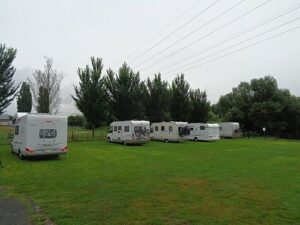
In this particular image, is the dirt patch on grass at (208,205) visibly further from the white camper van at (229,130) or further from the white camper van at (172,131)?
the white camper van at (229,130)

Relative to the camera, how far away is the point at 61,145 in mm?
19953

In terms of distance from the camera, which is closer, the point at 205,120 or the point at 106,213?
the point at 106,213

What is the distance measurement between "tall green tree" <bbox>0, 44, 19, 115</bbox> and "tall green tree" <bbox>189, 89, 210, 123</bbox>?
105ft

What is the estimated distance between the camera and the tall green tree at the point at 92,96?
4225 centimetres

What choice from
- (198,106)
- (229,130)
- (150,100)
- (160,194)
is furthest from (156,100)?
(160,194)

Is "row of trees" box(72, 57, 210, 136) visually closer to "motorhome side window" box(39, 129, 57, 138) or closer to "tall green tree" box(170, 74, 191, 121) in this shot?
"tall green tree" box(170, 74, 191, 121)

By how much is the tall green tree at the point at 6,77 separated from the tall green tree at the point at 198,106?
31.9 m

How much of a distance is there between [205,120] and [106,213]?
5202 cm

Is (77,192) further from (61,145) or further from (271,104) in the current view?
(271,104)

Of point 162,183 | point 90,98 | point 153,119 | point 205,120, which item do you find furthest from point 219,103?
point 162,183

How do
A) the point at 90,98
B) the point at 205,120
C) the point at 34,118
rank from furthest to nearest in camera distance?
the point at 205,120
the point at 90,98
the point at 34,118

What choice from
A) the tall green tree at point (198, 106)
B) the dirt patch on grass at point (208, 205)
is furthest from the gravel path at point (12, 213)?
the tall green tree at point (198, 106)

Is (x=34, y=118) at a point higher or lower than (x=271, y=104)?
lower

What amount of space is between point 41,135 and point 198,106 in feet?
134
